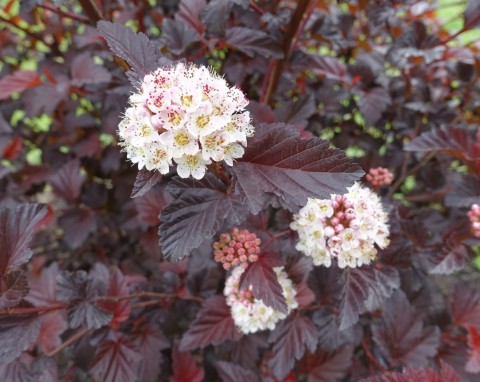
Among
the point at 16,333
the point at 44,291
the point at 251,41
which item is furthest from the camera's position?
the point at 44,291

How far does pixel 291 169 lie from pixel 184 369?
744mm

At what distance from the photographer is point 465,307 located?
136 cm

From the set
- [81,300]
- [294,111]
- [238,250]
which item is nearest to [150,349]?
[81,300]

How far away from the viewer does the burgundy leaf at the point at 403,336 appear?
47.1 inches

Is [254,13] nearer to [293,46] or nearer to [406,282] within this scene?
[293,46]

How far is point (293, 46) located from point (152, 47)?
23.0 inches

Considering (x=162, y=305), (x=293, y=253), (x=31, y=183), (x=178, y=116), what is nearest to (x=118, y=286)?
(x=162, y=305)

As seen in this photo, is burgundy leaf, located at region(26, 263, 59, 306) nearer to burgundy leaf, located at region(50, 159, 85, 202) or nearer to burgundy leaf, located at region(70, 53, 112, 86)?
burgundy leaf, located at region(50, 159, 85, 202)

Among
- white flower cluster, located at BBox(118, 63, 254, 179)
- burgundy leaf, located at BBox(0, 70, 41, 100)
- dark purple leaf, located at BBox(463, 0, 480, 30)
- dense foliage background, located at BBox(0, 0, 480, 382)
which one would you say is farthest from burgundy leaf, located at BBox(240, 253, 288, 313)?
burgundy leaf, located at BBox(0, 70, 41, 100)

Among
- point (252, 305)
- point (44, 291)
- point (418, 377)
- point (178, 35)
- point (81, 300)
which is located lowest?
point (44, 291)

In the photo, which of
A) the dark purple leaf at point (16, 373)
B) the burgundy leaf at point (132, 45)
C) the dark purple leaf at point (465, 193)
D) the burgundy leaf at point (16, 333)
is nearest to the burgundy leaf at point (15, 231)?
the burgundy leaf at point (16, 333)

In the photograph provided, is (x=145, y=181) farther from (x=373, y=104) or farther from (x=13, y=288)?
(x=373, y=104)

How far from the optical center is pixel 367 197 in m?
1.01

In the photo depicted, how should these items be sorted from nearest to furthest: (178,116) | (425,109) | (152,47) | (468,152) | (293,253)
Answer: (178,116), (152,47), (293,253), (468,152), (425,109)
